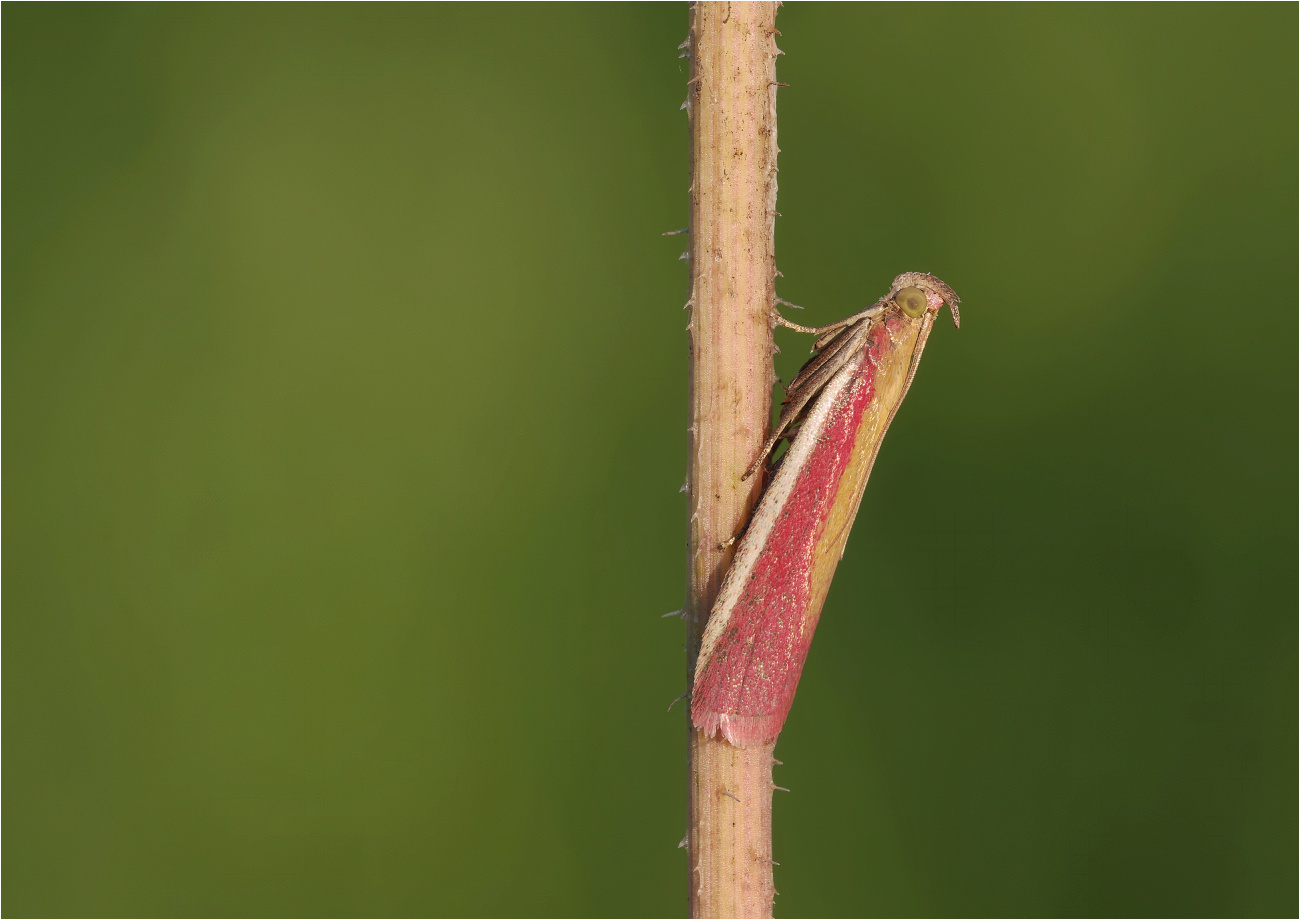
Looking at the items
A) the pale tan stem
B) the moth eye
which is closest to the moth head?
the moth eye

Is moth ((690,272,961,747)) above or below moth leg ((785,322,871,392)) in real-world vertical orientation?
below

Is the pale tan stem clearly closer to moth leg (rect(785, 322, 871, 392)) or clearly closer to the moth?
the moth

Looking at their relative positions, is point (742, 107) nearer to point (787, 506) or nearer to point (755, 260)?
point (755, 260)

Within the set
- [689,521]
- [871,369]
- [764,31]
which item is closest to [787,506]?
[689,521]

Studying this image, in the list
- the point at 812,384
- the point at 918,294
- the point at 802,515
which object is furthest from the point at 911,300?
the point at 802,515

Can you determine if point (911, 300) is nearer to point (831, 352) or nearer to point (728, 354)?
point (831, 352)

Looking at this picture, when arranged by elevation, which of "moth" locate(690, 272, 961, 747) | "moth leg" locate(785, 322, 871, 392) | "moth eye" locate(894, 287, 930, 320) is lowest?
"moth" locate(690, 272, 961, 747)

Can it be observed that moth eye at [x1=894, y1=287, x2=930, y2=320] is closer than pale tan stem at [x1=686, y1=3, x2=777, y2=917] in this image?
No
